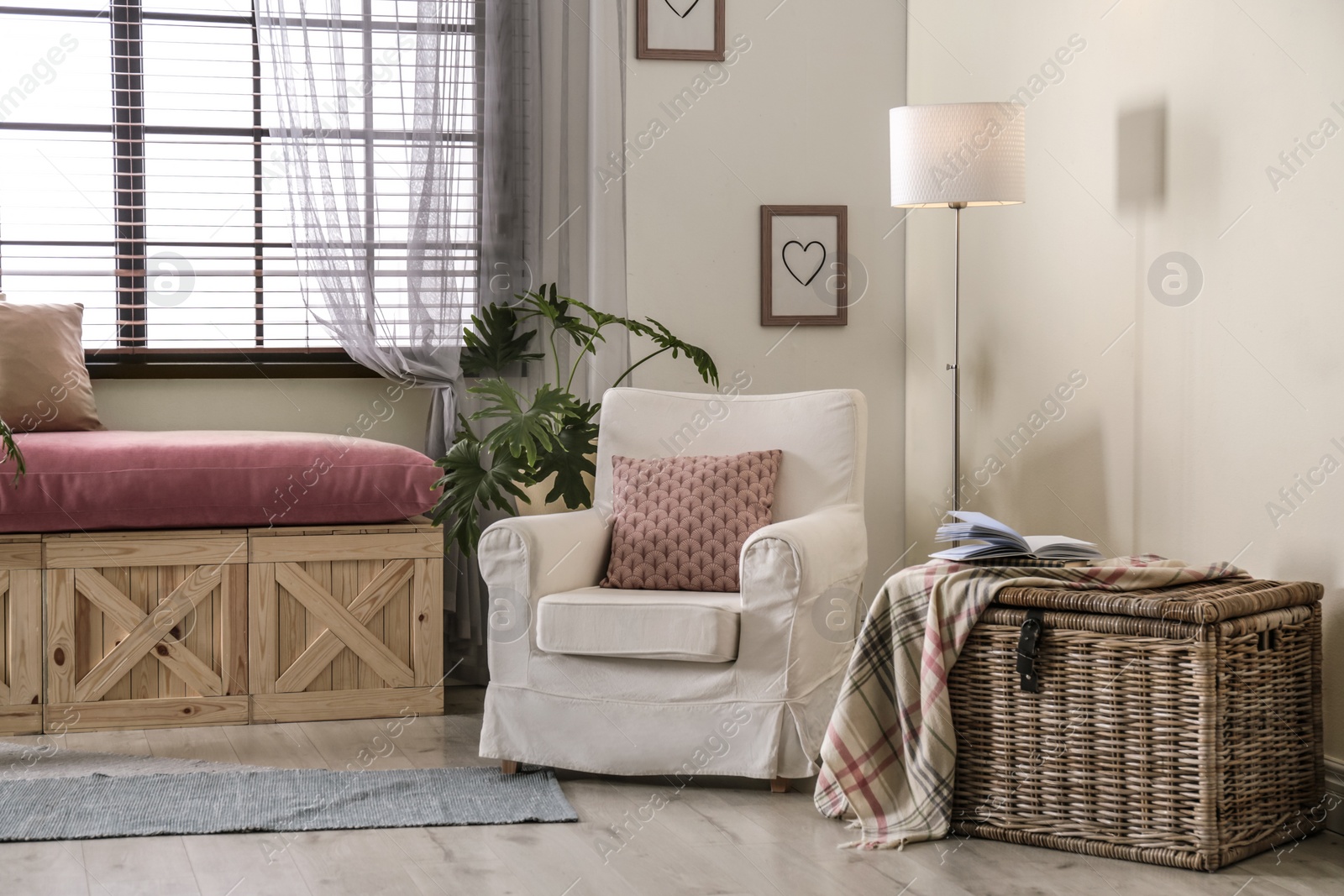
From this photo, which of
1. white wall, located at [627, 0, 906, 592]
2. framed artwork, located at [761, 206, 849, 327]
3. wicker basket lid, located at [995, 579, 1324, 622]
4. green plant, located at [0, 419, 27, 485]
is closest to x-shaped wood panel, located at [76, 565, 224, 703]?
green plant, located at [0, 419, 27, 485]

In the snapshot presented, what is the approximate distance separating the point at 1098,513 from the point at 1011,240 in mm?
852

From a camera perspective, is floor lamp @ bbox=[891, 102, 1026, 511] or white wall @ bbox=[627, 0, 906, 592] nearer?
floor lamp @ bbox=[891, 102, 1026, 511]

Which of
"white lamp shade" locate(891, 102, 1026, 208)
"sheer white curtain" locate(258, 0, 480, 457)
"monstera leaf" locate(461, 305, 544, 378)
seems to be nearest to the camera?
"white lamp shade" locate(891, 102, 1026, 208)

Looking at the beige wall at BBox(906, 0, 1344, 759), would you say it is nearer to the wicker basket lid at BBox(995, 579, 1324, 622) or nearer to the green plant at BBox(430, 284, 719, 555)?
the wicker basket lid at BBox(995, 579, 1324, 622)

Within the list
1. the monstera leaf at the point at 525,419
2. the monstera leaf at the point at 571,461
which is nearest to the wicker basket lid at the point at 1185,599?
the monstera leaf at the point at 525,419

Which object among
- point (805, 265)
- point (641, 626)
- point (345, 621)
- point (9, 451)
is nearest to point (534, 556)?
point (641, 626)

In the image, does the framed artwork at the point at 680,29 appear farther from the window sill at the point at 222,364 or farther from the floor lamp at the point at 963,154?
the window sill at the point at 222,364

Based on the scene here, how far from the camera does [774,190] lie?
4.08 m

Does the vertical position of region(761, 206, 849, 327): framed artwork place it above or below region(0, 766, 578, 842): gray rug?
above

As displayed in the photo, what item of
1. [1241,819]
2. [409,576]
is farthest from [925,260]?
[1241,819]

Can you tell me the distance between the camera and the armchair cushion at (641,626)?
8.91 ft

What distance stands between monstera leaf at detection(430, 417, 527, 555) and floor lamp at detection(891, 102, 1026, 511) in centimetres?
124

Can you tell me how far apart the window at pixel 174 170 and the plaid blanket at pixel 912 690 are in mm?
1954

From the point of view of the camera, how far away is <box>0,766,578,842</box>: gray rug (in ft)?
8.27
